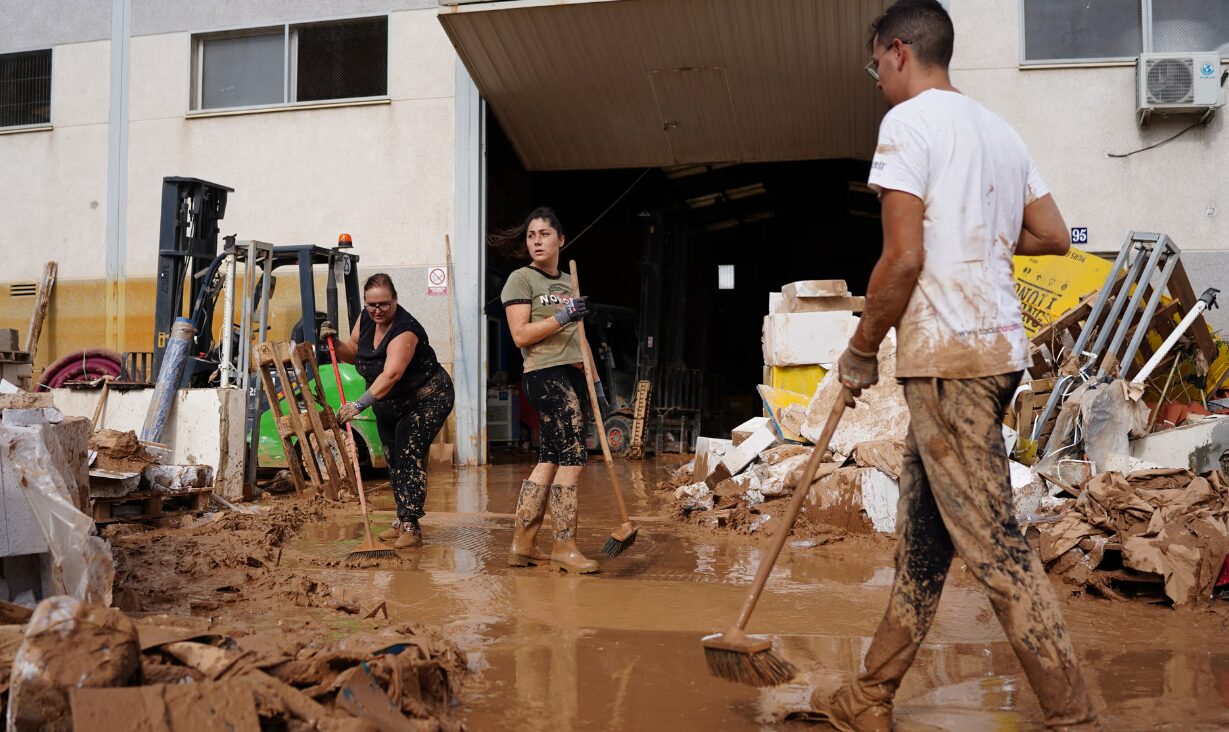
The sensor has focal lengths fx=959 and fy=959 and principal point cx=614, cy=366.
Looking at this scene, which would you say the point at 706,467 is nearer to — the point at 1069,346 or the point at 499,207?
the point at 1069,346

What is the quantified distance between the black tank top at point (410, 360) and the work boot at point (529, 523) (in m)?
1.20

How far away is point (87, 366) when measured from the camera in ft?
37.7

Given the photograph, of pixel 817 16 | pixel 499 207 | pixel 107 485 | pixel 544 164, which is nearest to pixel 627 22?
pixel 817 16

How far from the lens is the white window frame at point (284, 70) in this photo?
12.5m

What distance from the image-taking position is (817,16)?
34.4ft

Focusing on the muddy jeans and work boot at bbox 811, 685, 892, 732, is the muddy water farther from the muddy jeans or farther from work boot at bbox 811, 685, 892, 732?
the muddy jeans

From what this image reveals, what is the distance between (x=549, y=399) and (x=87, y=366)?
883 cm

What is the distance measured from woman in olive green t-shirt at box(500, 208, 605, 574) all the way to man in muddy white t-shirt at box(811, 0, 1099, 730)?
2446mm

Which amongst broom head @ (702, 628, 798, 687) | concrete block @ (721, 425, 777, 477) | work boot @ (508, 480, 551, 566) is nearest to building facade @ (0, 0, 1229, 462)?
concrete block @ (721, 425, 777, 477)

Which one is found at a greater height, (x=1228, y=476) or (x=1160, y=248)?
(x=1160, y=248)

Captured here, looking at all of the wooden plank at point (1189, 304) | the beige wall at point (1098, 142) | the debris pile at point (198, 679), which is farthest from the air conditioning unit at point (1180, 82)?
the debris pile at point (198, 679)

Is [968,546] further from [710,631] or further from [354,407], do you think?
[354,407]

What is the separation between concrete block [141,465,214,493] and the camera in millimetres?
6039

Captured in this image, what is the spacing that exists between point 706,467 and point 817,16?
216 inches
